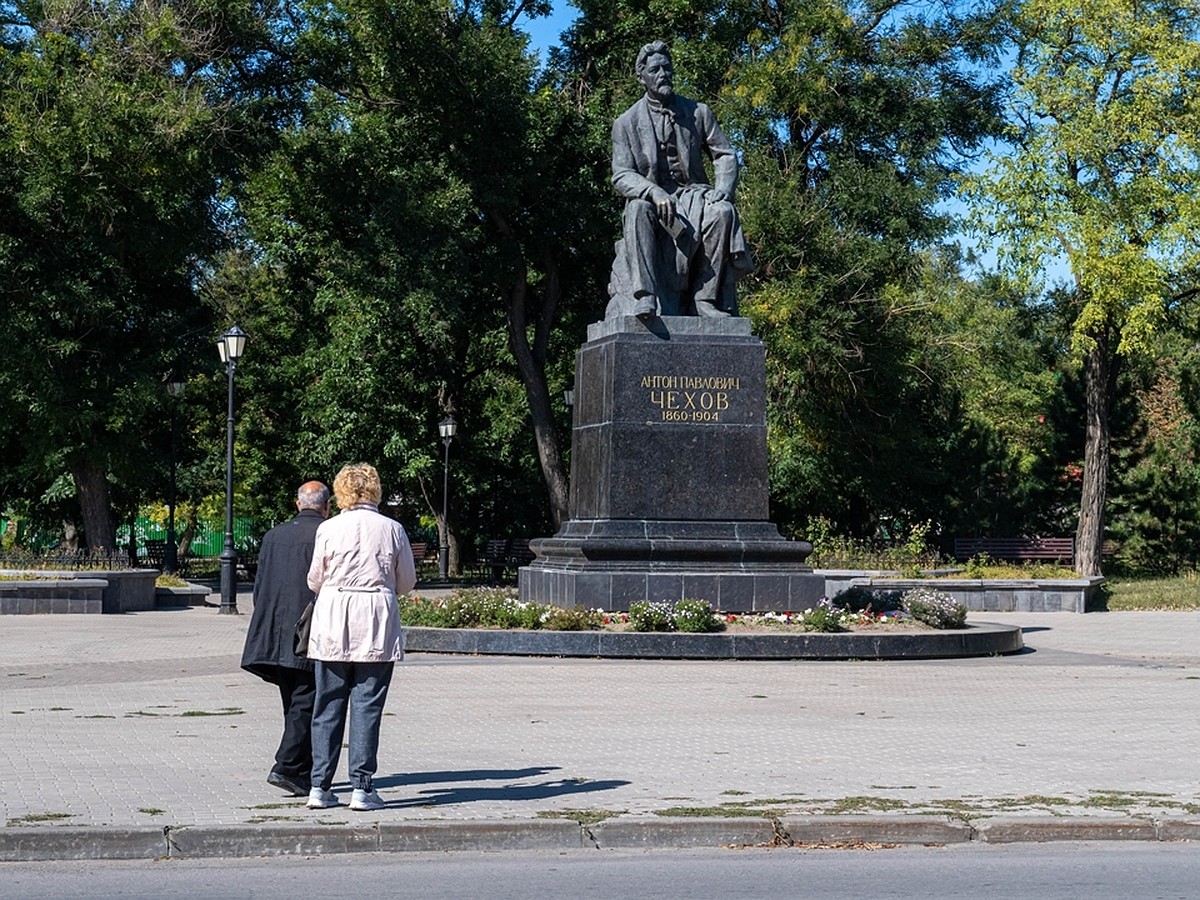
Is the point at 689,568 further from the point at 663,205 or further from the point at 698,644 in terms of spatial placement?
the point at 663,205

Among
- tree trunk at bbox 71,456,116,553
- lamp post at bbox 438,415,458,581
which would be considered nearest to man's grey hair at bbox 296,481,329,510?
tree trunk at bbox 71,456,116,553

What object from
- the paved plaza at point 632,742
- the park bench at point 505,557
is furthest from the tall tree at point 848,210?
the paved plaza at point 632,742

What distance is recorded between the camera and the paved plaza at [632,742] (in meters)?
8.55

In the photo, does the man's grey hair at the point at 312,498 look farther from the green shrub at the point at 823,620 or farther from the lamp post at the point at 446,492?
the lamp post at the point at 446,492

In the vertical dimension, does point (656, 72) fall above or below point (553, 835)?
above

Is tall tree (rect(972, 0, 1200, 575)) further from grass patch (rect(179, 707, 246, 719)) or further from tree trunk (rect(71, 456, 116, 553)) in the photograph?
grass patch (rect(179, 707, 246, 719))

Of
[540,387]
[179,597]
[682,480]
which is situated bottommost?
[179,597]

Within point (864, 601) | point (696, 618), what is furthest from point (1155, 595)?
point (696, 618)

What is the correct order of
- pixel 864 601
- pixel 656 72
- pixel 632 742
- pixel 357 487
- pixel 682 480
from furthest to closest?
pixel 656 72, pixel 864 601, pixel 682 480, pixel 632 742, pixel 357 487

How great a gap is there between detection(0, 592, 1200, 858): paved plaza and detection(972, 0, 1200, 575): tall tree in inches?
704

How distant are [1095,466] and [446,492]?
632 inches

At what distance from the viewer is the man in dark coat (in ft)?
28.7

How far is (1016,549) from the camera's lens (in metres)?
37.1

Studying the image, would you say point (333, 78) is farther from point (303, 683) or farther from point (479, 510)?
point (303, 683)
